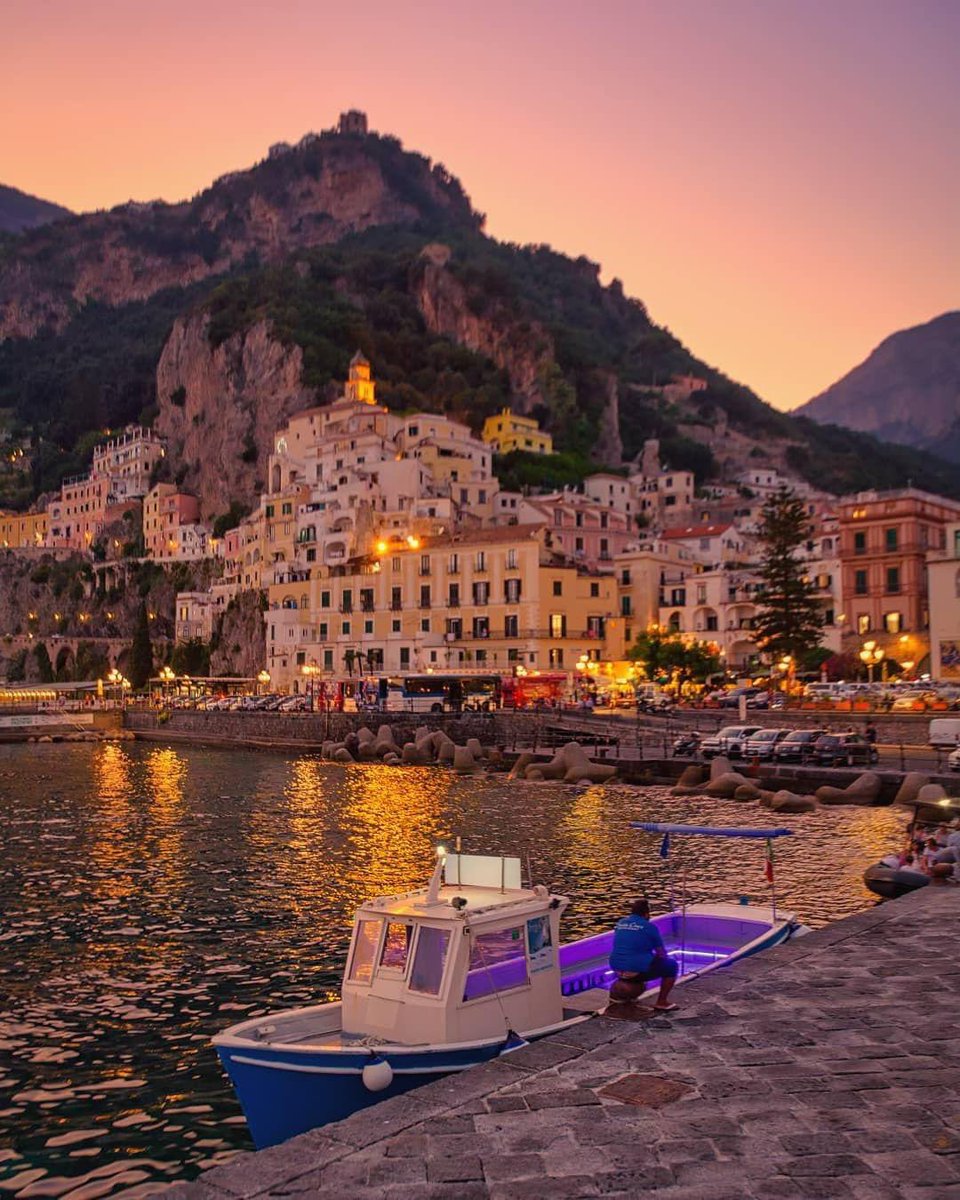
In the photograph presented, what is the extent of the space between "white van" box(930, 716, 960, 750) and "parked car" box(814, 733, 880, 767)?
2.47 metres

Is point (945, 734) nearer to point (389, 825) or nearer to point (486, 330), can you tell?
point (389, 825)

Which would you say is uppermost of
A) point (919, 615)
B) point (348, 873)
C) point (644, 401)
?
point (644, 401)

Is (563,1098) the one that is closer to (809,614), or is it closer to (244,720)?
(809,614)

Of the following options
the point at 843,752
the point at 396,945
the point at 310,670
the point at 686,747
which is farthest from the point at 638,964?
the point at 310,670

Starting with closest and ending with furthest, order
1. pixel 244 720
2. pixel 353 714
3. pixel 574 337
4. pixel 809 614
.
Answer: pixel 809 614 < pixel 353 714 < pixel 244 720 < pixel 574 337

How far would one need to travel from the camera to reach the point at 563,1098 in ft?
28.2

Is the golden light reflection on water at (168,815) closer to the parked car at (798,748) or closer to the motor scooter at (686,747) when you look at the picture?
the motor scooter at (686,747)

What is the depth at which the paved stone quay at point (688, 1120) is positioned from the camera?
7.02 metres

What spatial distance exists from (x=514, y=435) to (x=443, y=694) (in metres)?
77.8

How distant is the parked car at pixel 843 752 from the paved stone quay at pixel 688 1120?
33.0 meters

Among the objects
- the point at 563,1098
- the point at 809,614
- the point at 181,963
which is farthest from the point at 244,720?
the point at 563,1098

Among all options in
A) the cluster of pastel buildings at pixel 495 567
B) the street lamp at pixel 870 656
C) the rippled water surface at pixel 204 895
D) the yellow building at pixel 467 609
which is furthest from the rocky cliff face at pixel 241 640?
the street lamp at pixel 870 656

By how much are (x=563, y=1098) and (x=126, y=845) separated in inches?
1069

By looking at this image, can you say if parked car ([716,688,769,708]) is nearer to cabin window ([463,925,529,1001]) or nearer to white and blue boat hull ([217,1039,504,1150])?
cabin window ([463,925,529,1001])
